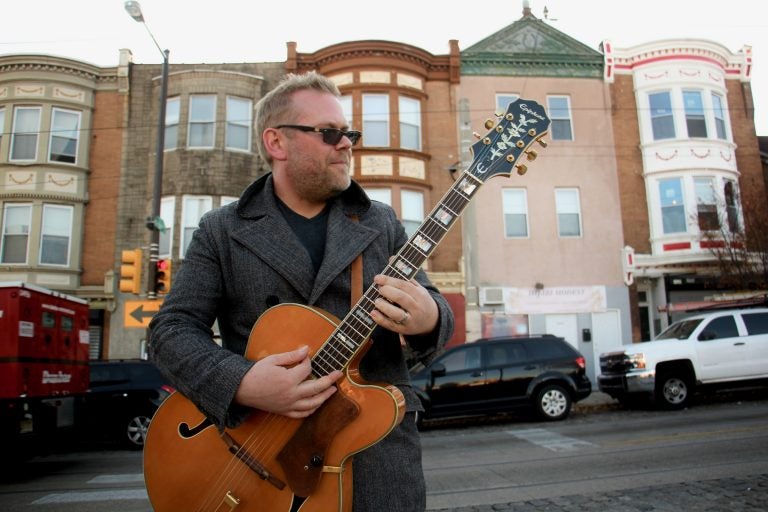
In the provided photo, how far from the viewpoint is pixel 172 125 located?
19703 mm

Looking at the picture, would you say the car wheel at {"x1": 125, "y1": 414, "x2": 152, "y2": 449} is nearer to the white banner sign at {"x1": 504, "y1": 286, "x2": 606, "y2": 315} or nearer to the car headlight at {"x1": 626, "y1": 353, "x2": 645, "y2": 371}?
the car headlight at {"x1": 626, "y1": 353, "x2": 645, "y2": 371}

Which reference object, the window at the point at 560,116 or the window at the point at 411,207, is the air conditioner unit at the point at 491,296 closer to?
the window at the point at 411,207

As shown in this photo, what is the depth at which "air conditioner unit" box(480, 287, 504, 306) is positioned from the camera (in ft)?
62.9

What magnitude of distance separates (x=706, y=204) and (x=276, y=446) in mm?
20935

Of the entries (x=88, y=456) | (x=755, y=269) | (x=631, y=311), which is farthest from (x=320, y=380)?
(x=631, y=311)

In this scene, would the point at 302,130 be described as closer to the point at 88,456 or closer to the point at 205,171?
the point at 88,456

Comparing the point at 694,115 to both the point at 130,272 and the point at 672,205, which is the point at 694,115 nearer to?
the point at 672,205

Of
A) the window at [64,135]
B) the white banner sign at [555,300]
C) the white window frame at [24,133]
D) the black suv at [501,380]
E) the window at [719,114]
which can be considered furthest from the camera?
the window at [719,114]

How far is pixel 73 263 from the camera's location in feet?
62.5

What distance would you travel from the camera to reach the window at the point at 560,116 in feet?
68.3

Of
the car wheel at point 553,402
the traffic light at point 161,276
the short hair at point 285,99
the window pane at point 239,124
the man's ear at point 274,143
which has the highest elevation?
the window pane at point 239,124

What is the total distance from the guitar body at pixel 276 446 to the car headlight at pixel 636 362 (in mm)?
12335

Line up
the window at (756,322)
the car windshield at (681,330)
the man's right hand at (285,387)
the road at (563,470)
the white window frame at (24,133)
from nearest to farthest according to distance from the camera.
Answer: the man's right hand at (285,387)
the road at (563,470)
the window at (756,322)
the car windshield at (681,330)
the white window frame at (24,133)

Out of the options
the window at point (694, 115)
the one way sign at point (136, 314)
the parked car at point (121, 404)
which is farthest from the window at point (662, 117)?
the parked car at point (121, 404)
